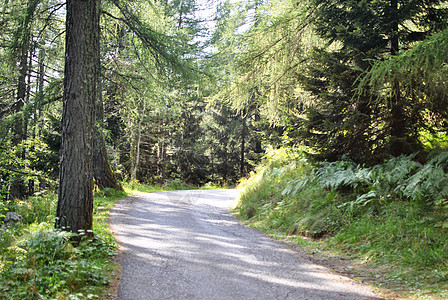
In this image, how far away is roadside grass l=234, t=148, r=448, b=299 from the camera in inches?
180

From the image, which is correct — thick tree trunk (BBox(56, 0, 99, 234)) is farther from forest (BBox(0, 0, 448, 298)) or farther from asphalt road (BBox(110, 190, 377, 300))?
asphalt road (BBox(110, 190, 377, 300))

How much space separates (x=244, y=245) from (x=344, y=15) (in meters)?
5.92

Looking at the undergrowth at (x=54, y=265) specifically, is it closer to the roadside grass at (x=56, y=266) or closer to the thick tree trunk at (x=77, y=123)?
the roadside grass at (x=56, y=266)

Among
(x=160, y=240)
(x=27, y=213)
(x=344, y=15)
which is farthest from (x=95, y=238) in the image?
(x=344, y=15)

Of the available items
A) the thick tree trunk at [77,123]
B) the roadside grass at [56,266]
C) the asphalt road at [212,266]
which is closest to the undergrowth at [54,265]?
the roadside grass at [56,266]

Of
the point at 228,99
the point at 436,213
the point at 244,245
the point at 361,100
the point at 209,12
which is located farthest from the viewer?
the point at 209,12

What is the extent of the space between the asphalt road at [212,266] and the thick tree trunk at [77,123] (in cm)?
118

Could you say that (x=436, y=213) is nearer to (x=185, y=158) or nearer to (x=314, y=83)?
(x=314, y=83)

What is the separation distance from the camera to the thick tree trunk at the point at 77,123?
208 inches

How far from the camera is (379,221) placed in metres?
6.02

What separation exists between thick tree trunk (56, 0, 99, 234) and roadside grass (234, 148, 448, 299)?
4.40 m

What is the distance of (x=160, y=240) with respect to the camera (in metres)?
6.55

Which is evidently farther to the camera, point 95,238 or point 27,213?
point 27,213

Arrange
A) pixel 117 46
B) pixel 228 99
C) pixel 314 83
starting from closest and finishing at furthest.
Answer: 1. pixel 314 83
2. pixel 228 99
3. pixel 117 46
